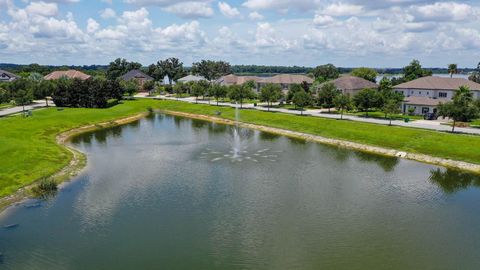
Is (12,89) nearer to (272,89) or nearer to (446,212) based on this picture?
(272,89)

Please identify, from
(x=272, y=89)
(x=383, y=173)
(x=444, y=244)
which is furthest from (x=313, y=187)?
(x=272, y=89)

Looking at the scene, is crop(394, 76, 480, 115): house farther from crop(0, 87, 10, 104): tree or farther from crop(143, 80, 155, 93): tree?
crop(0, 87, 10, 104): tree

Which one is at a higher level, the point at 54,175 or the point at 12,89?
the point at 12,89

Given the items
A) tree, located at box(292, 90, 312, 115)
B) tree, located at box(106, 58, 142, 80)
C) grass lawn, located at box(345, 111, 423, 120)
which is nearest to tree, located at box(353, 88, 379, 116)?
grass lawn, located at box(345, 111, 423, 120)

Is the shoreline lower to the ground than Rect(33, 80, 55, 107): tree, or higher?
lower

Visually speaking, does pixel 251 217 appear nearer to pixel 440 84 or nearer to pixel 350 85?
pixel 440 84

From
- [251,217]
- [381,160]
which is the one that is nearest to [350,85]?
[381,160]

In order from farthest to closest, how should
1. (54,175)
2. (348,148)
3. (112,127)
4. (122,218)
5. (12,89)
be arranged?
(12,89), (112,127), (348,148), (54,175), (122,218)
